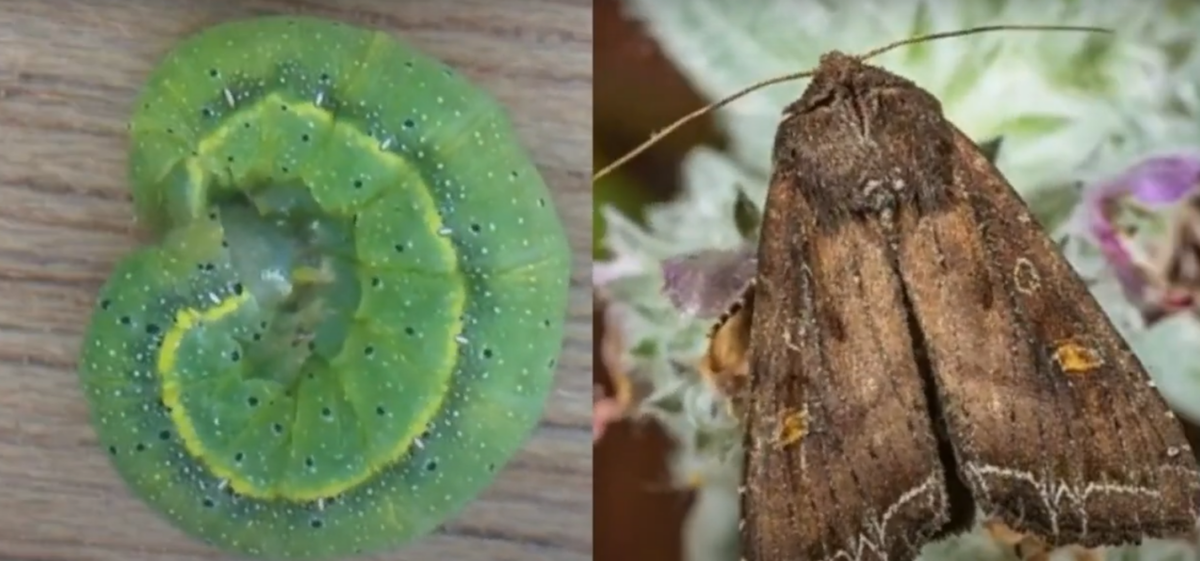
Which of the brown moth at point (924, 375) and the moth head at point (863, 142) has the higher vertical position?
the moth head at point (863, 142)

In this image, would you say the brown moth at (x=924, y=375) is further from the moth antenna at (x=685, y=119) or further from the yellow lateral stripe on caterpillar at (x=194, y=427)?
the yellow lateral stripe on caterpillar at (x=194, y=427)

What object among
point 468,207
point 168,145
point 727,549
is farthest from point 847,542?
point 168,145

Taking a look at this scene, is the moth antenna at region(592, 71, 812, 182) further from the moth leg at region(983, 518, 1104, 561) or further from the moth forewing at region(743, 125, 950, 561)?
the moth leg at region(983, 518, 1104, 561)

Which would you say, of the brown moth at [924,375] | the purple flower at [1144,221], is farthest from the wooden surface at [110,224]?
the purple flower at [1144,221]

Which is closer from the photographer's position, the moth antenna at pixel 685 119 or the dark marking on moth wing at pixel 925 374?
the dark marking on moth wing at pixel 925 374

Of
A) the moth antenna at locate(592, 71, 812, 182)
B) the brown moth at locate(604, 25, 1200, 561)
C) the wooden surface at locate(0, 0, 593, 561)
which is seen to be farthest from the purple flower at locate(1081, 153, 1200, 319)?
the wooden surface at locate(0, 0, 593, 561)

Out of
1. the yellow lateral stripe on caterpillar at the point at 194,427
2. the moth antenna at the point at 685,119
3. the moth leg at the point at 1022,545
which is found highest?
the moth antenna at the point at 685,119

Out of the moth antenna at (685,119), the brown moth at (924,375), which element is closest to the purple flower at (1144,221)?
the brown moth at (924,375)
